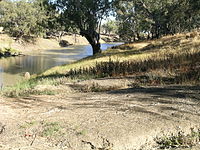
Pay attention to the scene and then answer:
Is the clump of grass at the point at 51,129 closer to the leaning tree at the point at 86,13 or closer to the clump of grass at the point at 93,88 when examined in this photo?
the clump of grass at the point at 93,88

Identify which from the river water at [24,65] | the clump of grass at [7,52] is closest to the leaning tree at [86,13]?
the river water at [24,65]

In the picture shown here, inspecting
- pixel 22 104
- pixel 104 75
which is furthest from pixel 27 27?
pixel 22 104

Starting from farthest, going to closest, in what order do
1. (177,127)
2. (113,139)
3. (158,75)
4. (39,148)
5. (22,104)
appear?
(158,75), (22,104), (177,127), (113,139), (39,148)

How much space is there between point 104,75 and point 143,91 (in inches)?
166

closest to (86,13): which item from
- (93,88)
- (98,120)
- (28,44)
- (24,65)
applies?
(24,65)

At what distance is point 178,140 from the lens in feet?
10.7

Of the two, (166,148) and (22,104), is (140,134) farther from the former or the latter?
(22,104)

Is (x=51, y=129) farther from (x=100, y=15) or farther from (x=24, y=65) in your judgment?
(x=24, y=65)

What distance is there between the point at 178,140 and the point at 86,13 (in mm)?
22204

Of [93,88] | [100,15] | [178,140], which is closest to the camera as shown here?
[178,140]

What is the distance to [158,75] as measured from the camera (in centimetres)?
782

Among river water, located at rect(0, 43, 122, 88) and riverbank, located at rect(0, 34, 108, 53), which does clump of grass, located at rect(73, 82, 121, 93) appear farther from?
riverbank, located at rect(0, 34, 108, 53)

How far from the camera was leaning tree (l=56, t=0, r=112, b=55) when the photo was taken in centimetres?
2377

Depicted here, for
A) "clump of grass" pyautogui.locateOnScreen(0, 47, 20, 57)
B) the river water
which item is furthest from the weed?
"clump of grass" pyautogui.locateOnScreen(0, 47, 20, 57)
